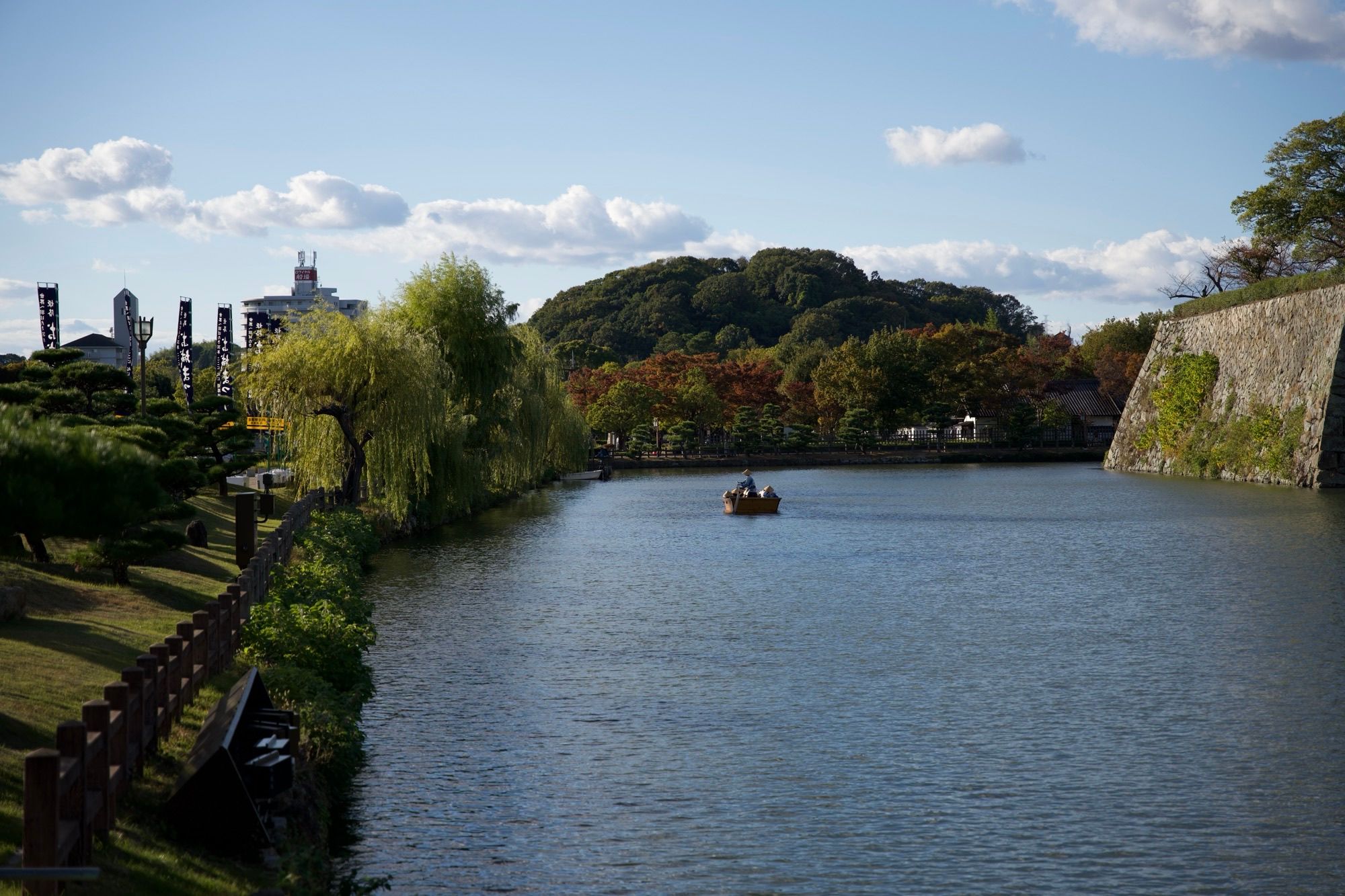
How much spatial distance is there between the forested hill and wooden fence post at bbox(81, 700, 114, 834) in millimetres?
105540

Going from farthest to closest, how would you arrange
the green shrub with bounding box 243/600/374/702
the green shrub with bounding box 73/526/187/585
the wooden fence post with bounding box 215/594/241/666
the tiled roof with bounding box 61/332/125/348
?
1. the tiled roof with bounding box 61/332/125/348
2. the green shrub with bounding box 73/526/187/585
3. the green shrub with bounding box 243/600/374/702
4. the wooden fence post with bounding box 215/594/241/666

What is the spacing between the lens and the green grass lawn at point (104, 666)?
7.17 meters

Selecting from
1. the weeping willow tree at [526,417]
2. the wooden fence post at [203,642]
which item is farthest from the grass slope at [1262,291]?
the wooden fence post at [203,642]

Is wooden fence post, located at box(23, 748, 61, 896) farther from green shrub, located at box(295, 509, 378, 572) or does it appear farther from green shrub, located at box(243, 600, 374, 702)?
green shrub, located at box(295, 509, 378, 572)

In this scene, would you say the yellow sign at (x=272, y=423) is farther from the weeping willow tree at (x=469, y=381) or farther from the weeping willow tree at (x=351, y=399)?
the weeping willow tree at (x=469, y=381)

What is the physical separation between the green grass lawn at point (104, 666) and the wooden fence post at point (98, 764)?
0.24m

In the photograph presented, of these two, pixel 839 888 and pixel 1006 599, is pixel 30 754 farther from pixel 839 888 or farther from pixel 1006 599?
pixel 1006 599

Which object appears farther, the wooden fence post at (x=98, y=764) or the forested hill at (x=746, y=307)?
the forested hill at (x=746, y=307)

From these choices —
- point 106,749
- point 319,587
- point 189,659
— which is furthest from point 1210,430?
point 106,749

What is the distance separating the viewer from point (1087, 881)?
8.75 metres

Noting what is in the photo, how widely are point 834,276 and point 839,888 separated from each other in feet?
432

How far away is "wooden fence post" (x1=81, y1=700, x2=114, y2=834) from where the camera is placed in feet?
22.2

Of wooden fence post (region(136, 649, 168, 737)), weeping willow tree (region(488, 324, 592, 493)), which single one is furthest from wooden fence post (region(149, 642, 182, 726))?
weeping willow tree (region(488, 324, 592, 493))

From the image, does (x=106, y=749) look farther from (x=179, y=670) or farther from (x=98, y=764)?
(x=179, y=670)
